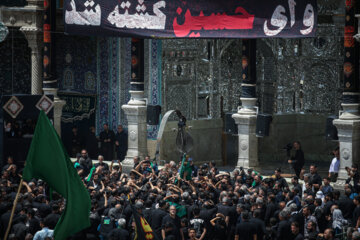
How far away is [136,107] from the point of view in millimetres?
27828

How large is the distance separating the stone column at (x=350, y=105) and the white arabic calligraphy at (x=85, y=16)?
292 inches

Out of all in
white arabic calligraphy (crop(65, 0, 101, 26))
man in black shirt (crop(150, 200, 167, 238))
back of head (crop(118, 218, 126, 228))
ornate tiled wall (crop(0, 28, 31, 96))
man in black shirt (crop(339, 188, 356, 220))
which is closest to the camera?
back of head (crop(118, 218, 126, 228))

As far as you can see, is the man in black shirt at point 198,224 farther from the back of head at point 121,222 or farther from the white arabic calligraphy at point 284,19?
the white arabic calligraphy at point 284,19

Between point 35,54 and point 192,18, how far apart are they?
19.9 feet

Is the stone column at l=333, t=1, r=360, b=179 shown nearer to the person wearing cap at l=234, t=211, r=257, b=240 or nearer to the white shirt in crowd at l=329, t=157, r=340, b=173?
the white shirt in crowd at l=329, t=157, r=340, b=173

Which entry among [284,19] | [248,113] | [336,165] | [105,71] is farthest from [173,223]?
[105,71]

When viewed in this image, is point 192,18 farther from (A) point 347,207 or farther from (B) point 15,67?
(A) point 347,207

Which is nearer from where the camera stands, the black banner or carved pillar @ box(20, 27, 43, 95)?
the black banner

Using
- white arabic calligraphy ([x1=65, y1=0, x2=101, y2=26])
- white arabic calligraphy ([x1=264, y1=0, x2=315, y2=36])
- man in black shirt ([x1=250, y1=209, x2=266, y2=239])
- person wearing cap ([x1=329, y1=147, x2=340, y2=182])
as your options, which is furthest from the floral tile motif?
man in black shirt ([x1=250, y1=209, x2=266, y2=239])

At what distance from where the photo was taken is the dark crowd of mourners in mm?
17484

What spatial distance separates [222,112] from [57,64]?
5.81 m

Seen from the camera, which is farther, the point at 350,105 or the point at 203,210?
the point at 350,105

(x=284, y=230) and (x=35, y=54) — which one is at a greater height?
(x=35, y=54)

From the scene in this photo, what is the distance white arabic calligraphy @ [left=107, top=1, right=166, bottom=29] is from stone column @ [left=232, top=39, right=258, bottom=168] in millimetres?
2508
